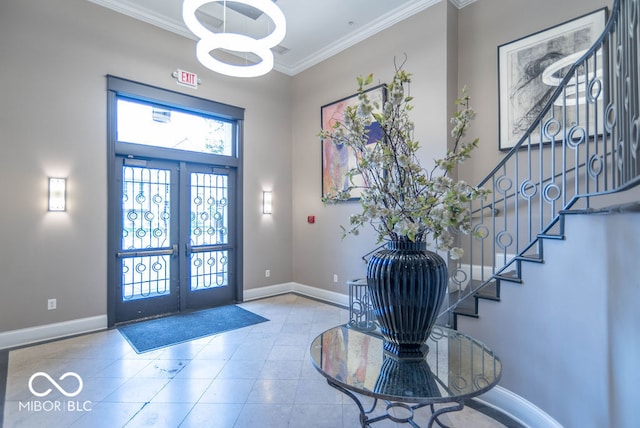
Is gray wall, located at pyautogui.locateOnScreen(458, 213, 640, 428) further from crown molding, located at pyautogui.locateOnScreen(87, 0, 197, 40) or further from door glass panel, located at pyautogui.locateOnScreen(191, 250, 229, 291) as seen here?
crown molding, located at pyautogui.locateOnScreen(87, 0, 197, 40)

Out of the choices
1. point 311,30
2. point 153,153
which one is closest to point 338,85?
point 311,30

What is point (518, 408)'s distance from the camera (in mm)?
2330

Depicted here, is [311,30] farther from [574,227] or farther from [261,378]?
[261,378]

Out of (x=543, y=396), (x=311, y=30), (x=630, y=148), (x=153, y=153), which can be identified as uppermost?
(x=311, y=30)

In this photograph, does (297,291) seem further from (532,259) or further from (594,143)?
(594,143)

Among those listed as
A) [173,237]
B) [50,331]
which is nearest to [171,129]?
[173,237]

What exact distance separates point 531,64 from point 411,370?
12.2 ft

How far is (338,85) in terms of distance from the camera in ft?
17.5

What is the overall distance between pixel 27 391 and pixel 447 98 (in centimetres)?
516

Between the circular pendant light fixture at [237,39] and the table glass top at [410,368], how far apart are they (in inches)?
110

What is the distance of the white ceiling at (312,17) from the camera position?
4246 mm
